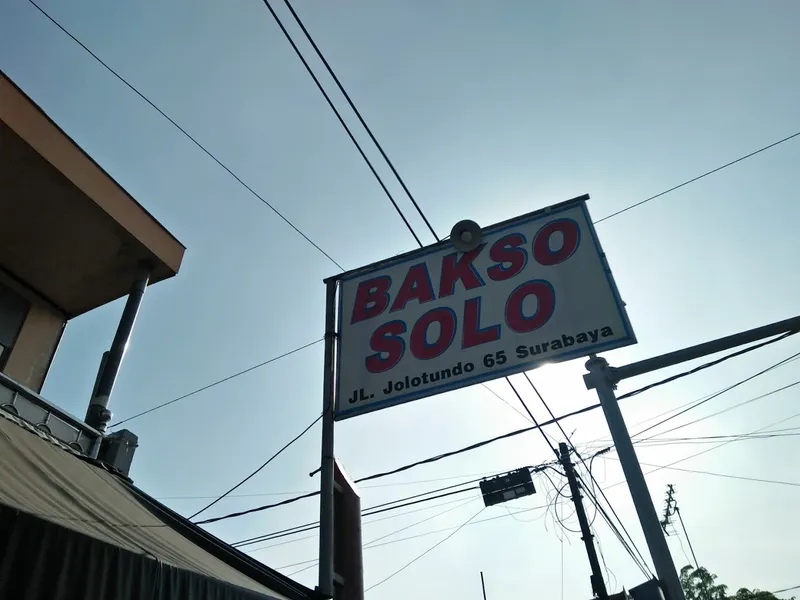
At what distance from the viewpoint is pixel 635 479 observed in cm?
407

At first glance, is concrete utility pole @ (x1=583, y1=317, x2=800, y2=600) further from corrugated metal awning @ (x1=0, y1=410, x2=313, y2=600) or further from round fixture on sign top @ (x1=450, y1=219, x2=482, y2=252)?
corrugated metal awning @ (x1=0, y1=410, x2=313, y2=600)

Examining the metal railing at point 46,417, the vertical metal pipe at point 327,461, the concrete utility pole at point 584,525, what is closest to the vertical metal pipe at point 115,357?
the metal railing at point 46,417

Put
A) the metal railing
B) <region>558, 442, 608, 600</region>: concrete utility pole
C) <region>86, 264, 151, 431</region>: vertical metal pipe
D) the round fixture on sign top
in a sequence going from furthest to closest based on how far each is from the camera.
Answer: <region>558, 442, 608, 600</region>: concrete utility pole → <region>86, 264, 151, 431</region>: vertical metal pipe → the round fixture on sign top → the metal railing

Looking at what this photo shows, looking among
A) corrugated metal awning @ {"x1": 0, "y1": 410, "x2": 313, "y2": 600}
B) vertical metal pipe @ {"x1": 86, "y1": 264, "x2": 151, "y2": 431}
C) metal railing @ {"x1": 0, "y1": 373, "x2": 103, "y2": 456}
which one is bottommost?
corrugated metal awning @ {"x1": 0, "y1": 410, "x2": 313, "y2": 600}

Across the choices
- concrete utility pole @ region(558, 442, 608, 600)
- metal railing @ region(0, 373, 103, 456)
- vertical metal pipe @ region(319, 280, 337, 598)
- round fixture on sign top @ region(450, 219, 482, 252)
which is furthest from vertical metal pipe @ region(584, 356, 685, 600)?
concrete utility pole @ region(558, 442, 608, 600)

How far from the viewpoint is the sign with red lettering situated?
16.6 ft

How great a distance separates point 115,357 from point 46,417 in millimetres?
1323

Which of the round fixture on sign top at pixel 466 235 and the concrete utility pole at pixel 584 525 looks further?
the concrete utility pole at pixel 584 525

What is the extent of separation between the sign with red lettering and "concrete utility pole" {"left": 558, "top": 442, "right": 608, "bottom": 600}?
11.7 m

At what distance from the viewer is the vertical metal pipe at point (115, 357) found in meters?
6.54

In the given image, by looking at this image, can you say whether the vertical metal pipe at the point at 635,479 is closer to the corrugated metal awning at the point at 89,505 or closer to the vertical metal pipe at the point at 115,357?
the corrugated metal awning at the point at 89,505

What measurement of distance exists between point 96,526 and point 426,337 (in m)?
3.16

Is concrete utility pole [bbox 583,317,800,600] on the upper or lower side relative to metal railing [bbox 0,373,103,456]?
lower

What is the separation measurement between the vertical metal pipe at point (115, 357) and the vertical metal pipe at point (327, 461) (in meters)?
2.84
